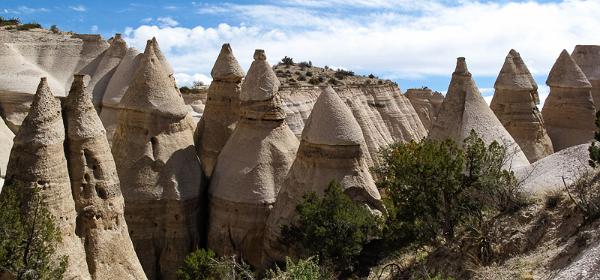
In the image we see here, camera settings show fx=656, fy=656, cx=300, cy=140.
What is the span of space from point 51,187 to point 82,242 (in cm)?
133

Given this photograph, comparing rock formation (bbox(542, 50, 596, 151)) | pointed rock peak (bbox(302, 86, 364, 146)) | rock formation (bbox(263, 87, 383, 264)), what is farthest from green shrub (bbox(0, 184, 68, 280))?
rock formation (bbox(542, 50, 596, 151))

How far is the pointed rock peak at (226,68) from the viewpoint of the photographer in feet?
62.7

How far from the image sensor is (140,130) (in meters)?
16.7

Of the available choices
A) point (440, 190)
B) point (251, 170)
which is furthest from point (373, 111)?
point (440, 190)

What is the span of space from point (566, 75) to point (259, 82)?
13310 mm

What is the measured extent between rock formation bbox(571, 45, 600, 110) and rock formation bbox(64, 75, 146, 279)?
22679mm

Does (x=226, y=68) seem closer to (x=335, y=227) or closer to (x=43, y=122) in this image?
(x=335, y=227)

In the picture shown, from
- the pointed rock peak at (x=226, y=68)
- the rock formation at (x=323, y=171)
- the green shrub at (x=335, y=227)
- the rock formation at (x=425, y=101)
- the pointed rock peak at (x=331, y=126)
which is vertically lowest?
the green shrub at (x=335, y=227)

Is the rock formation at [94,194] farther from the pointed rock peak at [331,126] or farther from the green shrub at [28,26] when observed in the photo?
the green shrub at [28,26]

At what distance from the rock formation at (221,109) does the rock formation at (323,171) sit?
368cm

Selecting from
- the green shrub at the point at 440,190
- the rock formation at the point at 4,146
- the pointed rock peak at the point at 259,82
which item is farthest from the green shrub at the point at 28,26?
the green shrub at the point at 440,190

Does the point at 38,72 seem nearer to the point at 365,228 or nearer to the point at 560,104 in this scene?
the point at 365,228

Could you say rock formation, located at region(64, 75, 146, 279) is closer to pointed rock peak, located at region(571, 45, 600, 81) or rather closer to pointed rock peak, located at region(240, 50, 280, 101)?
pointed rock peak, located at region(240, 50, 280, 101)

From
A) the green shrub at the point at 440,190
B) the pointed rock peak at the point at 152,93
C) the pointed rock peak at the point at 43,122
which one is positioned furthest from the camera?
the pointed rock peak at the point at 152,93
